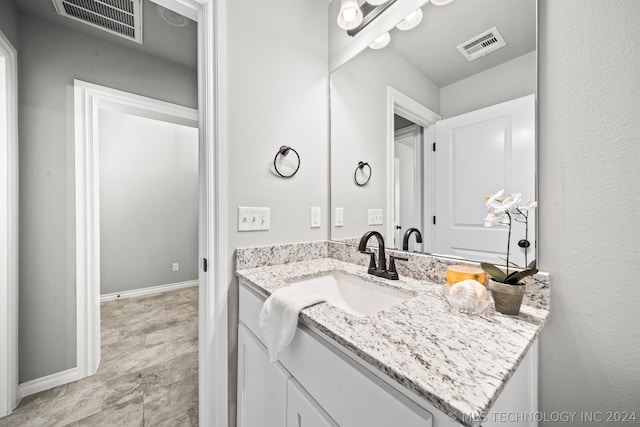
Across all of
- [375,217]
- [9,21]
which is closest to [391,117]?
[375,217]

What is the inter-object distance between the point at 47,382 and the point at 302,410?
2106mm

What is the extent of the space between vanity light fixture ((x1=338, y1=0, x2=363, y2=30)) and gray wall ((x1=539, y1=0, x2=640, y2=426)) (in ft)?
2.66

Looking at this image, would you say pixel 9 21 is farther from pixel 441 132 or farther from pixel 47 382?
pixel 441 132

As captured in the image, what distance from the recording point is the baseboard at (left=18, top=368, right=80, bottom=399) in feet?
5.01

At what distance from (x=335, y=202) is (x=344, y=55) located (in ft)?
2.83

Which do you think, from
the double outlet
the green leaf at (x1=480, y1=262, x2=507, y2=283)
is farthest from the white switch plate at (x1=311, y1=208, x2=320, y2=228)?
the green leaf at (x1=480, y1=262, x2=507, y2=283)

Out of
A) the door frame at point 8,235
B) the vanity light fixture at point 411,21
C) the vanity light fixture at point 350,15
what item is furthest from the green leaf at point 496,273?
the door frame at point 8,235

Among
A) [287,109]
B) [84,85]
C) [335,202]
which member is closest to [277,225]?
[335,202]

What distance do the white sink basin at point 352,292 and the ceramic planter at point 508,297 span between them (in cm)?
32

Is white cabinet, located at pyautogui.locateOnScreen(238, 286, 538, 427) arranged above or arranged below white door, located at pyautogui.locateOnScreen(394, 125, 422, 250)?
below

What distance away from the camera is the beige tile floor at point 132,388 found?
4.40 feet

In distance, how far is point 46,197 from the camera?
1.64 meters

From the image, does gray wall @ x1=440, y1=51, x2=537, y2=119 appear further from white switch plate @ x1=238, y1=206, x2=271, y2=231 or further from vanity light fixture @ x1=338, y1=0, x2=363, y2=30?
white switch plate @ x1=238, y1=206, x2=271, y2=231

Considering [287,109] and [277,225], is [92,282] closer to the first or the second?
[277,225]
